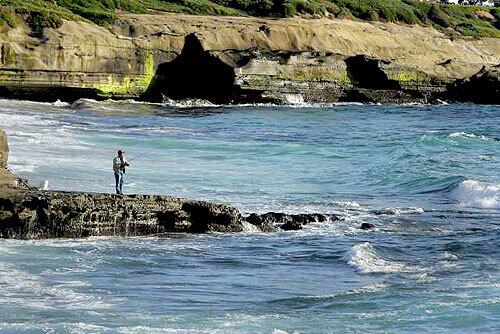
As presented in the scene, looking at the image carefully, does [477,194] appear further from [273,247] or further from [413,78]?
[413,78]

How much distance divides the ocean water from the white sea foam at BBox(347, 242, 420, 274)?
0.05m

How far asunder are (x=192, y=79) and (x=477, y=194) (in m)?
37.3

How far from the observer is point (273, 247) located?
65.4 ft

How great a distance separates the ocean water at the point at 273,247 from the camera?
575 inches

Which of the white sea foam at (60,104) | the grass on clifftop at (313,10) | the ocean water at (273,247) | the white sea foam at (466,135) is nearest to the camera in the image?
the ocean water at (273,247)

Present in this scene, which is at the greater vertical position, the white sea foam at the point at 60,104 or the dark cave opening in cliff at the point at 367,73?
the dark cave opening in cliff at the point at 367,73

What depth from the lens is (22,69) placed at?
55.9m

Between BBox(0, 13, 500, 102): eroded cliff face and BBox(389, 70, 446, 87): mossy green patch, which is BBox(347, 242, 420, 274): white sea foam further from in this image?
BBox(389, 70, 446, 87): mossy green patch

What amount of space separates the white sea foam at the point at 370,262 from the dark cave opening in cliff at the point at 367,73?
47.9 meters

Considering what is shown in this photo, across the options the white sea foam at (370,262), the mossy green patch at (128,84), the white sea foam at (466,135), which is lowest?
the white sea foam at (370,262)

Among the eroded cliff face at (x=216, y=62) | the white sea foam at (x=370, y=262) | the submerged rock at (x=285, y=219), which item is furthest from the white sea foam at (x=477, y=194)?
the eroded cliff face at (x=216, y=62)

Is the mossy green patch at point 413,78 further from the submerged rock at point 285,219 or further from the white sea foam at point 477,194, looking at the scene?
the submerged rock at point 285,219

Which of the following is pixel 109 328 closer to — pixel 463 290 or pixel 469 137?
pixel 463 290

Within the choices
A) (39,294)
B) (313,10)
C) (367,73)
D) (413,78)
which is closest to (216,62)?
(367,73)
